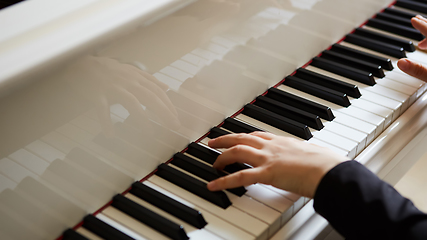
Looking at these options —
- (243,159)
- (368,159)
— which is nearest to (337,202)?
(243,159)

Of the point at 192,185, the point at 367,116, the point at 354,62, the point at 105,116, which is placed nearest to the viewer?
the point at 105,116

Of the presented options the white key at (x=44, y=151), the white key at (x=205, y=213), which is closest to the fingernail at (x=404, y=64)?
the white key at (x=205, y=213)

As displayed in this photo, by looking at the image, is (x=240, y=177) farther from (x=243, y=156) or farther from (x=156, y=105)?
(x=156, y=105)

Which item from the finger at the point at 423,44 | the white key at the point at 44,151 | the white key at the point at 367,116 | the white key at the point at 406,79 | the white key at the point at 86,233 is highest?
the white key at the point at 44,151

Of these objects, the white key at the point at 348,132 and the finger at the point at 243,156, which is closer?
the finger at the point at 243,156

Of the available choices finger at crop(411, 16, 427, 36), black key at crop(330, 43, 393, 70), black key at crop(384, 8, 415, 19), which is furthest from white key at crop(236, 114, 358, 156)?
black key at crop(384, 8, 415, 19)

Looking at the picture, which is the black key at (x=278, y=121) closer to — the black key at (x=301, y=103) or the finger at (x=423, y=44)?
the black key at (x=301, y=103)

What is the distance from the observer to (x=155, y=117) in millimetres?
1017

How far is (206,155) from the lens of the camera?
3.61ft

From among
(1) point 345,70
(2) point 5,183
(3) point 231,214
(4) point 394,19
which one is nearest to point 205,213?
(3) point 231,214

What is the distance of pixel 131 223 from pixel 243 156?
27cm

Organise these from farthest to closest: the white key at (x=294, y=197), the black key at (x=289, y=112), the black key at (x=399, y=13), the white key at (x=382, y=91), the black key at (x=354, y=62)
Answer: the black key at (x=399, y=13) → the black key at (x=354, y=62) → the white key at (x=382, y=91) → the black key at (x=289, y=112) → the white key at (x=294, y=197)

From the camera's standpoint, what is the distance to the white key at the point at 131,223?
92cm

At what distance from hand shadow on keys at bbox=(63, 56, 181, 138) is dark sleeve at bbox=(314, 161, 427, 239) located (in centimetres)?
38
